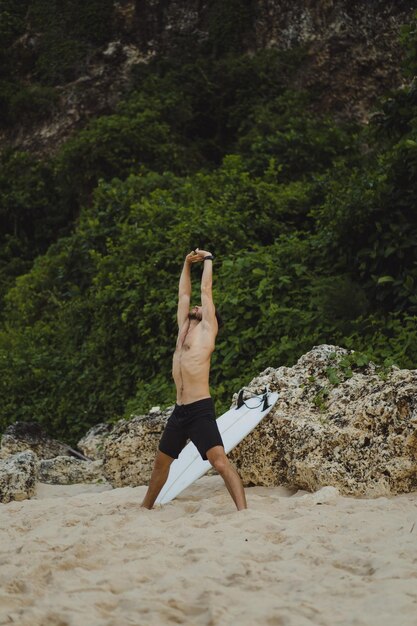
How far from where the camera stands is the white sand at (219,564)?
3211mm

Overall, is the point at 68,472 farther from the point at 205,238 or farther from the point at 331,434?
the point at 205,238

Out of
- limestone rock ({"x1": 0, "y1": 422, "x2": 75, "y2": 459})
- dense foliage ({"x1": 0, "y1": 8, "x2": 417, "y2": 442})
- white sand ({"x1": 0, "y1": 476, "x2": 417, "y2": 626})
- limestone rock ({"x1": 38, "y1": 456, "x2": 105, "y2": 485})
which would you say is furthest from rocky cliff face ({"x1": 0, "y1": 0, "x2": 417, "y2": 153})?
white sand ({"x1": 0, "y1": 476, "x2": 417, "y2": 626})

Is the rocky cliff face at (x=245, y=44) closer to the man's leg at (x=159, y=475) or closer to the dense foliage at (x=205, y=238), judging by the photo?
the dense foliage at (x=205, y=238)

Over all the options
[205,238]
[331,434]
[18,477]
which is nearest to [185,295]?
[331,434]

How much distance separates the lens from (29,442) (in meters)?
9.34

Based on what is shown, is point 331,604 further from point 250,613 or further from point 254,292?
point 254,292

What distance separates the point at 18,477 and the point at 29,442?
2.58m

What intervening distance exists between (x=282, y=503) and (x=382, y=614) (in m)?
2.08

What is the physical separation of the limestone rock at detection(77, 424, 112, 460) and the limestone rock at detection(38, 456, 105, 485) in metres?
0.55

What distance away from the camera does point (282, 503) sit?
5.20 meters

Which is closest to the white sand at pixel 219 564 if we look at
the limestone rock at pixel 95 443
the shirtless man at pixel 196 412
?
the shirtless man at pixel 196 412

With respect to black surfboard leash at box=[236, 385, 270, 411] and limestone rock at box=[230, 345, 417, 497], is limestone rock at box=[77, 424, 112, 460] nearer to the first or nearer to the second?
black surfboard leash at box=[236, 385, 270, 411]

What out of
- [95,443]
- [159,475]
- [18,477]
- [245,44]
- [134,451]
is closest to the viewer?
[159,475]

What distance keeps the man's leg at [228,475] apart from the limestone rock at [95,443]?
3.50m
